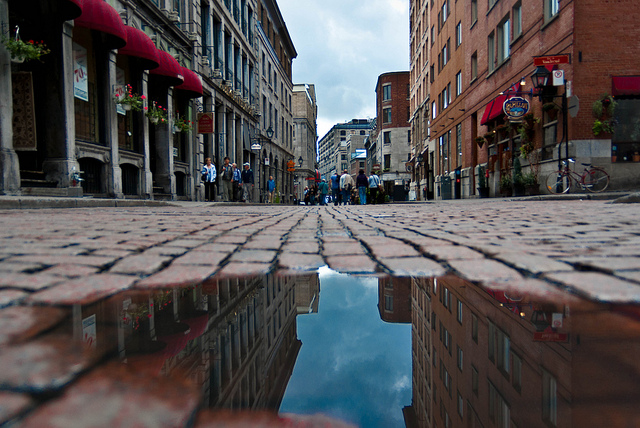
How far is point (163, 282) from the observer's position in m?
1.73

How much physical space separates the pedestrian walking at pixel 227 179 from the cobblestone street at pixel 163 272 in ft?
49.4

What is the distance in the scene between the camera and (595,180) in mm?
12266

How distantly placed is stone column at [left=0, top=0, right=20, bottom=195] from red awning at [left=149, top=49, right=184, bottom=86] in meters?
5.08

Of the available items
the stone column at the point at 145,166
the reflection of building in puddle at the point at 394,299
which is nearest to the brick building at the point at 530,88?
the stone column at the point at 145,166

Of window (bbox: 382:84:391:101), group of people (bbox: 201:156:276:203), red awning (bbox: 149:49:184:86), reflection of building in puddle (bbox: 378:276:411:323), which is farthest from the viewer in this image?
window (bbox: 382:84:391:101)

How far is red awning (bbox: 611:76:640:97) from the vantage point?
41.6ft

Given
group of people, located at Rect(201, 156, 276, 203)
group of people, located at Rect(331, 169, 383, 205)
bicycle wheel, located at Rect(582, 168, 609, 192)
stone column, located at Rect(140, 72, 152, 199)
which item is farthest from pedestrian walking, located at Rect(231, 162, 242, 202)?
bicycle wheel, located at Rect(582, 168, 609, 192)

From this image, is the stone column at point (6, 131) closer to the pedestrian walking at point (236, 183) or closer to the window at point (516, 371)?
the window at point (516, 371)

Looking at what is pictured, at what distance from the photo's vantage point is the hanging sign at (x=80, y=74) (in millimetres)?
11062

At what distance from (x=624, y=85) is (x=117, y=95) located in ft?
49.2

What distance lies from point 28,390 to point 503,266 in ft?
5.83

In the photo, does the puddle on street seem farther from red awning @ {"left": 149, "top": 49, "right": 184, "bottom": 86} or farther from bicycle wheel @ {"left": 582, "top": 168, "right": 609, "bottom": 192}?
red awning @ {"left": 149, "top": 49, "right": 184, "bottom": 86}

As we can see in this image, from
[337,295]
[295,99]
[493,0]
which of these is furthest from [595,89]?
[295,99]

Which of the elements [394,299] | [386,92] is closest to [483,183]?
[394,299]
